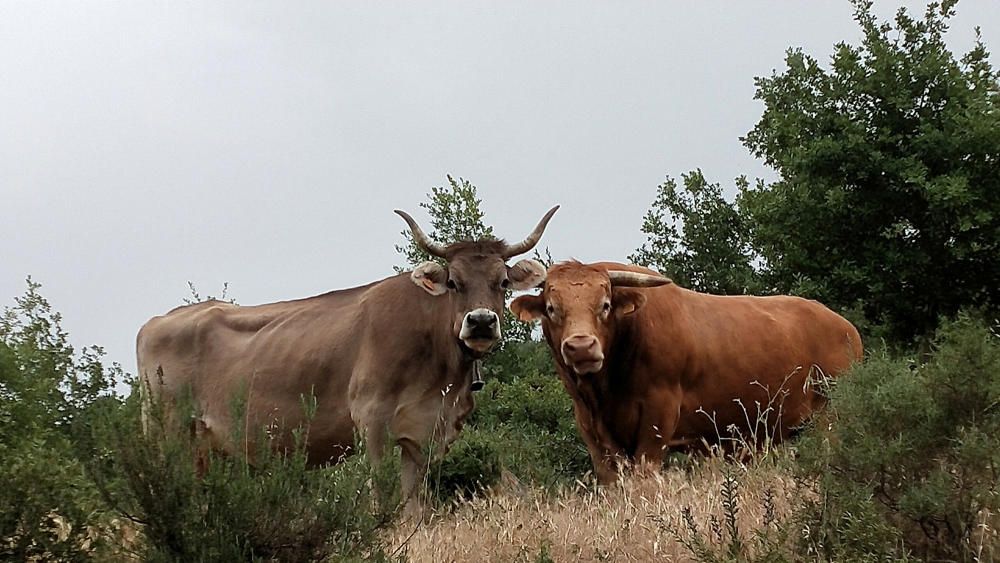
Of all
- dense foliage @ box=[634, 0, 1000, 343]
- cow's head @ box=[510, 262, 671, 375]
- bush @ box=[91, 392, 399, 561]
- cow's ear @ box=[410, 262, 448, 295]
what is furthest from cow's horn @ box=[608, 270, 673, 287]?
dense foliage @ box=[634, 0, 1000, 343]

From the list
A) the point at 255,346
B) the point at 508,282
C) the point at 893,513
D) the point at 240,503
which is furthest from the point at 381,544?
the point at 255,346

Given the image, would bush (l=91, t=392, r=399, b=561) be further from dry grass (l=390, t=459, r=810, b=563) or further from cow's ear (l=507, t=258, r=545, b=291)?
cow's ear (l=507, t=258, r=545, b=291)

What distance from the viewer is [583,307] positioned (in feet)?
31.1

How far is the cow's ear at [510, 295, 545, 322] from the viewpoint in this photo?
10.1 m

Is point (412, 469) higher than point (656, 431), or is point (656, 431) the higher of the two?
point (412, 469)

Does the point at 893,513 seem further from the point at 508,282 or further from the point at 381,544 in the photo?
the point at 508,282

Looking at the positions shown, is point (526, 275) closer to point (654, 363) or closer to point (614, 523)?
point (654, 363)

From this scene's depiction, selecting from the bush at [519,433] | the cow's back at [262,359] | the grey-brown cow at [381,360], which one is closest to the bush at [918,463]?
the grey-brown cow at [381,360]

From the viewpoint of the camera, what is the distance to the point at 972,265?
17.0 metres

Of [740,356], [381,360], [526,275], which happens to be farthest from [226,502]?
[740,356]

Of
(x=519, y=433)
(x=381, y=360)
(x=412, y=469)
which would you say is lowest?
(x=519, y=433)

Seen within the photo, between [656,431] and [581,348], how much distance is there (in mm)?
1082

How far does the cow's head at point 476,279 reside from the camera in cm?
893

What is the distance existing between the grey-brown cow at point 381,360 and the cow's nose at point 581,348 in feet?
1.83
